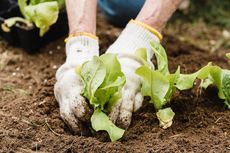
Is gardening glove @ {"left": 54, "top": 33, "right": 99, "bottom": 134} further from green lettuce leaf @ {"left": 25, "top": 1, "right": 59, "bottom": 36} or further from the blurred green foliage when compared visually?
the blurred green foliage

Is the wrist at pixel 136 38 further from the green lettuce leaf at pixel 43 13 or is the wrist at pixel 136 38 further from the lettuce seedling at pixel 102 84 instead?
the green lettuce leaf at pixel 43 13

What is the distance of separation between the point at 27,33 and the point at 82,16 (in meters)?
0.51

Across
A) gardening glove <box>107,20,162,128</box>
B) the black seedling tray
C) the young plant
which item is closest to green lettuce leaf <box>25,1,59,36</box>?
the young plant

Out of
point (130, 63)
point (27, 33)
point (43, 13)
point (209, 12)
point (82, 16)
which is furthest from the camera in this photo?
point (209, 12)

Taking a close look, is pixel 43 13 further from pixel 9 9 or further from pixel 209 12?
pixel 209 12

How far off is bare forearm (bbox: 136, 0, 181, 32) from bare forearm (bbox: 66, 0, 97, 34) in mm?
177

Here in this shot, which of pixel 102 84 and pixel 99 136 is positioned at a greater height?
pixel 102 84

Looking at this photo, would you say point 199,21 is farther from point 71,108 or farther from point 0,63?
point 71,108

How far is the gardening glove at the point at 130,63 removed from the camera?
5.35 feet

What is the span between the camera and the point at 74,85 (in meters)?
1.65

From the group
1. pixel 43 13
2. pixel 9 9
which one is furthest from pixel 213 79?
pixel 9 9

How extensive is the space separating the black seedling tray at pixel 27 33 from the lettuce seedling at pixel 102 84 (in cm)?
74

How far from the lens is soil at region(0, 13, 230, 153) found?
5.09 ft

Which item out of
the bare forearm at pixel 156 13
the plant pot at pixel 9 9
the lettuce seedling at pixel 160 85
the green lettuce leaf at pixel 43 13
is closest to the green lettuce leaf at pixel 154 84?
the lettuce seedling at pixel 160 85
